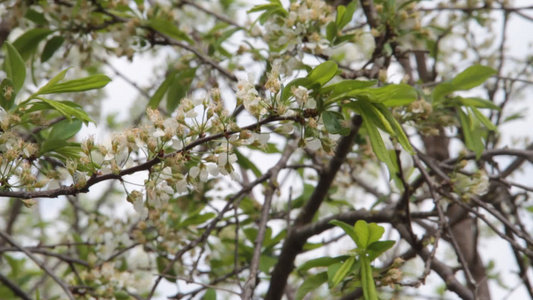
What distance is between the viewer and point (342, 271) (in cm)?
110

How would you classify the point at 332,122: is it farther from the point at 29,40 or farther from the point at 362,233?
the point at 29,40

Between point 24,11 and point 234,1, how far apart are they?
145cm

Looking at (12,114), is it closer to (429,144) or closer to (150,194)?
(150,194)

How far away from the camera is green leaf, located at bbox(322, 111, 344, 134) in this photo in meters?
0.91

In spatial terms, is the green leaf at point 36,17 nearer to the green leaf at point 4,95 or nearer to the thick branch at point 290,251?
the green leaf at point 4,95

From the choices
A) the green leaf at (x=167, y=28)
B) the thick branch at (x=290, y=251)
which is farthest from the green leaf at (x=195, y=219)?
the green leaf at (x=167, y=28)

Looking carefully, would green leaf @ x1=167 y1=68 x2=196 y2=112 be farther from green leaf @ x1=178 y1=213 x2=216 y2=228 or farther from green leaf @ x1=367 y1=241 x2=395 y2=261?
green leaf @ x1=367 y1=241 x2=395 y2=261

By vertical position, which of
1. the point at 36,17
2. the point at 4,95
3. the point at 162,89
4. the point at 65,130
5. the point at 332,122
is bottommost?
the point at 332,122

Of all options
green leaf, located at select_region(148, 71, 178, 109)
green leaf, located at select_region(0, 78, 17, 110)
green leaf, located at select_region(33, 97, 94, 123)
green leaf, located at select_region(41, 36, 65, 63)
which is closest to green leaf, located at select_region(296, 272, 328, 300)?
green leaf, located at select_region(33, 97, 94, 123)

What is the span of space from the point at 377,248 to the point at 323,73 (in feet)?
1.30

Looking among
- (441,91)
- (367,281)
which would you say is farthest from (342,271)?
(441,91)

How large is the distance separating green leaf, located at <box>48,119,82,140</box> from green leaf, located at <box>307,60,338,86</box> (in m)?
0.56

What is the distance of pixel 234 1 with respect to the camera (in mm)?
2943

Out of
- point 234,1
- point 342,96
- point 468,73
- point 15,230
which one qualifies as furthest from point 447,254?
point 342,96
